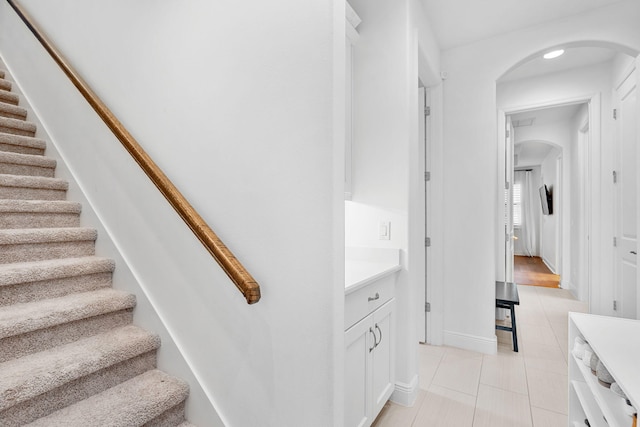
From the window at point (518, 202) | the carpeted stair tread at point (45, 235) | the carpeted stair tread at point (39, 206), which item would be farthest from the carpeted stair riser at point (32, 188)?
the window at point (518, 202)

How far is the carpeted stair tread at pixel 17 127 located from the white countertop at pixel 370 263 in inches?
93.5

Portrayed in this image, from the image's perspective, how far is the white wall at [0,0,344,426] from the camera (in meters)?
1.17

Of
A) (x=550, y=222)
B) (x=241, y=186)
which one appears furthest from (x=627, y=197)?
(x=550, y=222)

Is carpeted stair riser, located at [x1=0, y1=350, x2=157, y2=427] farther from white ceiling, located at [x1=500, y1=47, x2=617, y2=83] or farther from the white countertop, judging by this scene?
white ceiling, located at [x1=500, y1=47, x2=617, y2=83]

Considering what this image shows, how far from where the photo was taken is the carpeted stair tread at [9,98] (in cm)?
245

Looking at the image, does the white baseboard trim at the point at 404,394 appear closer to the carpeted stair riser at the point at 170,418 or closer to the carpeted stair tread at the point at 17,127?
the carpeted stair riser at the point at 170,418

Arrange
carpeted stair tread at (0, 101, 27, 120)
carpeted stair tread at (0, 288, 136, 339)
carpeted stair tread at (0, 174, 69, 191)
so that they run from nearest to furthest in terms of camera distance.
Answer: carpeted stair tread at (0, 288, 136, 339) < carpeted stair tread at (0, 174, 69, 191) < carpeted stair tread at (0, 101, 27, 120)

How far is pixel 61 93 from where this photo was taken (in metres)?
2.18

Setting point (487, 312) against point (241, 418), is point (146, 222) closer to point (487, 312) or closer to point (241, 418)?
point (241, 418)

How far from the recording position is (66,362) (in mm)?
1298

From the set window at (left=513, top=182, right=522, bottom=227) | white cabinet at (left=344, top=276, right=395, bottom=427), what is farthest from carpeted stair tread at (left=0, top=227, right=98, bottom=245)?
window at (left=513, top=182, right=522, bottom=227)

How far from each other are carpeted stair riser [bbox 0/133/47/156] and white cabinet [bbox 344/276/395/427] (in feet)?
7.66

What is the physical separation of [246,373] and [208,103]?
1.13 m

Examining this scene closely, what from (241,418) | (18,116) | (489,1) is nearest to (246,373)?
(241,418)
